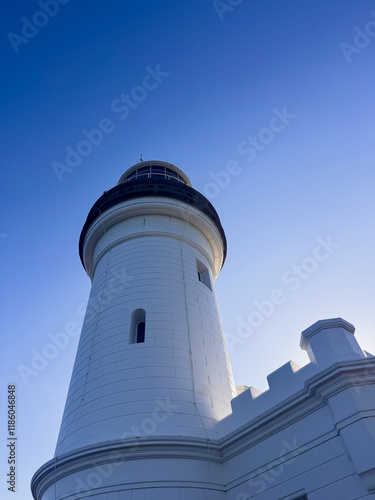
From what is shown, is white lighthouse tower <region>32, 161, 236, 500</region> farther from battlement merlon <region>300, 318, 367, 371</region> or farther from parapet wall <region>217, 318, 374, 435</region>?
battlement merlon <region>300, 318, 367, 371</region>

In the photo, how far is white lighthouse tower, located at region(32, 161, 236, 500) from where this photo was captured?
6805 mm

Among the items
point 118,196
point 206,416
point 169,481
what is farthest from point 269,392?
point 118,196

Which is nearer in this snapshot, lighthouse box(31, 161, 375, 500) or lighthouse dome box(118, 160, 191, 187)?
lighthouse box(31, 161, 375, 500)

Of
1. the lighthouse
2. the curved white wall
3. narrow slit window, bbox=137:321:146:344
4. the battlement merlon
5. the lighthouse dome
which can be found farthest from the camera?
the lighthouse dome

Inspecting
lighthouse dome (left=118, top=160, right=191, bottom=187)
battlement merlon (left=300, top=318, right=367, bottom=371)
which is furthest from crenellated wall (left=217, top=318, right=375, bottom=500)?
lighthouse dome (left=118, top=160, right=191, bottom=187)

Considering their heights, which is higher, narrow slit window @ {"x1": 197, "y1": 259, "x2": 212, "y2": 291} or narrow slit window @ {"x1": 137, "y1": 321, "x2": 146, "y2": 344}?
narrow slit window @ {"x1": 197, "y1": 259, "x2": 212, "y2": 291}

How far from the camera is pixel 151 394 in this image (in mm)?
7824

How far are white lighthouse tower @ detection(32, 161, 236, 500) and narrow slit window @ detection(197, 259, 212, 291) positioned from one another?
0.04 meters

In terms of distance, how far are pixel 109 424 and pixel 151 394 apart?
0.98 metres

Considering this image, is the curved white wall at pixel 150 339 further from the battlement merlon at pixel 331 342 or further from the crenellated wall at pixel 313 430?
the battlement merlon at pixel 331 342

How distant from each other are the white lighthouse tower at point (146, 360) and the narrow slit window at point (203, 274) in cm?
4

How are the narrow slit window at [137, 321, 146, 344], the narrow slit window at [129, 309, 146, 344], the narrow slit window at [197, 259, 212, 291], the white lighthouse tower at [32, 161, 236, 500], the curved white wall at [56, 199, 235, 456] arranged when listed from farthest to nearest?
the narrow slit window at [197, 259, 212, 291] < the narrow slit window at [137, 321, 146, 344] < the narrow slit window at [129, 309, 146, 344] < the curved white wall at [56, 199, 235, 456] < the white lighthouse tower at [32, 161, 236, 500]

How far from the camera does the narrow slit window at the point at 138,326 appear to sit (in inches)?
365

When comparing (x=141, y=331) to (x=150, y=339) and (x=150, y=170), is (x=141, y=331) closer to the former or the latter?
(x=150, y=339)
